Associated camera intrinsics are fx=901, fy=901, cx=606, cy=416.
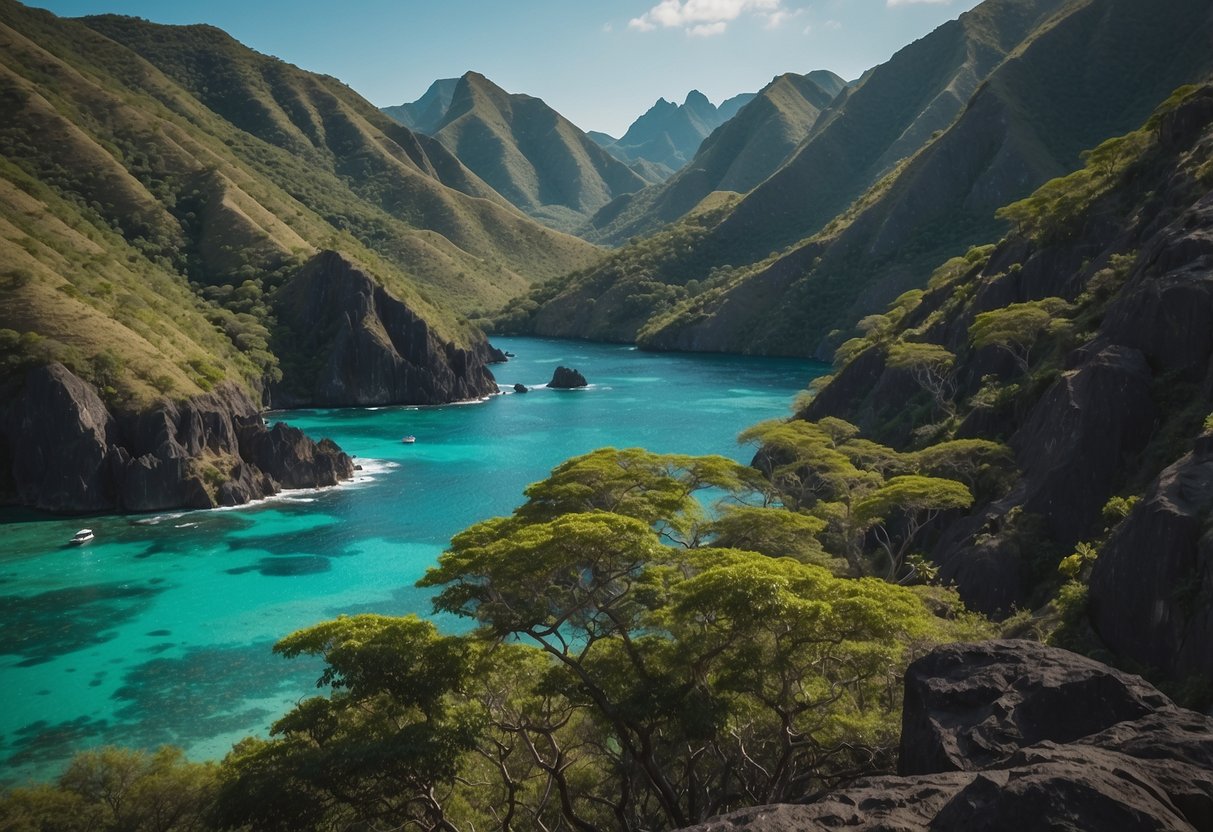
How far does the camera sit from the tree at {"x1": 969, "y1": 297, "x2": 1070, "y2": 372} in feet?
173

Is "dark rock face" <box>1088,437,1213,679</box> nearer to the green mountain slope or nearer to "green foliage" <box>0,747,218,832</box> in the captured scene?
"green foliage" <box>0,747,218,832</box>

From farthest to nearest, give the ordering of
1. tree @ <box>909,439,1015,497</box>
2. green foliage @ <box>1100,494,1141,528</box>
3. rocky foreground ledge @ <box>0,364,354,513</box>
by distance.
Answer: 1. rocky foreground ledge @ <box>0,364,354,513</box>
2. tree @ <box>909,439,1015,497</box>
3. green foliage @ <box>1100,494,1141,528</box>

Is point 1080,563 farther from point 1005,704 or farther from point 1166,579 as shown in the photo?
point 1005,704

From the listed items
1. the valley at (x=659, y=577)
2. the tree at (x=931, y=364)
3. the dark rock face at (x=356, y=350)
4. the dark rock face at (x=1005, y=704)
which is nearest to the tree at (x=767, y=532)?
the valley at (x=659, y=577)

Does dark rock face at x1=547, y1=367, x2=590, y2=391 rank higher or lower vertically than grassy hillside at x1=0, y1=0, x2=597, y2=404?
lower

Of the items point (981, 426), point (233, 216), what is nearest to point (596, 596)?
point (981, 426)

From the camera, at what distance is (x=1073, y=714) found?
15.9 m

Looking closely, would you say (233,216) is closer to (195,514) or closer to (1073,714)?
(195,514)

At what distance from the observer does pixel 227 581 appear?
62.9m

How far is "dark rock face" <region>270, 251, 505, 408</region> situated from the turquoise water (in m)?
26.3

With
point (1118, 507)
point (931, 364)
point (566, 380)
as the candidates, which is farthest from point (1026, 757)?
point (566, 380)

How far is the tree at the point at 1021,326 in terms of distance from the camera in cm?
5269

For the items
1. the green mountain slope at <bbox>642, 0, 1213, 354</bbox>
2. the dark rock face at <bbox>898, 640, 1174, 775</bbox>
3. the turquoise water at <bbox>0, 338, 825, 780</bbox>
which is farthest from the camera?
the green mountain slope at <bbox>642, 0, 1213, 354</bbox>

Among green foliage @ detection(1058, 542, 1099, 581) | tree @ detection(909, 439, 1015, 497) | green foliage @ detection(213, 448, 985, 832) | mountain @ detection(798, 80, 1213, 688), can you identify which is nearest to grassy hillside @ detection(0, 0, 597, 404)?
green foliage @ detection(213, 448, 985, 832)
